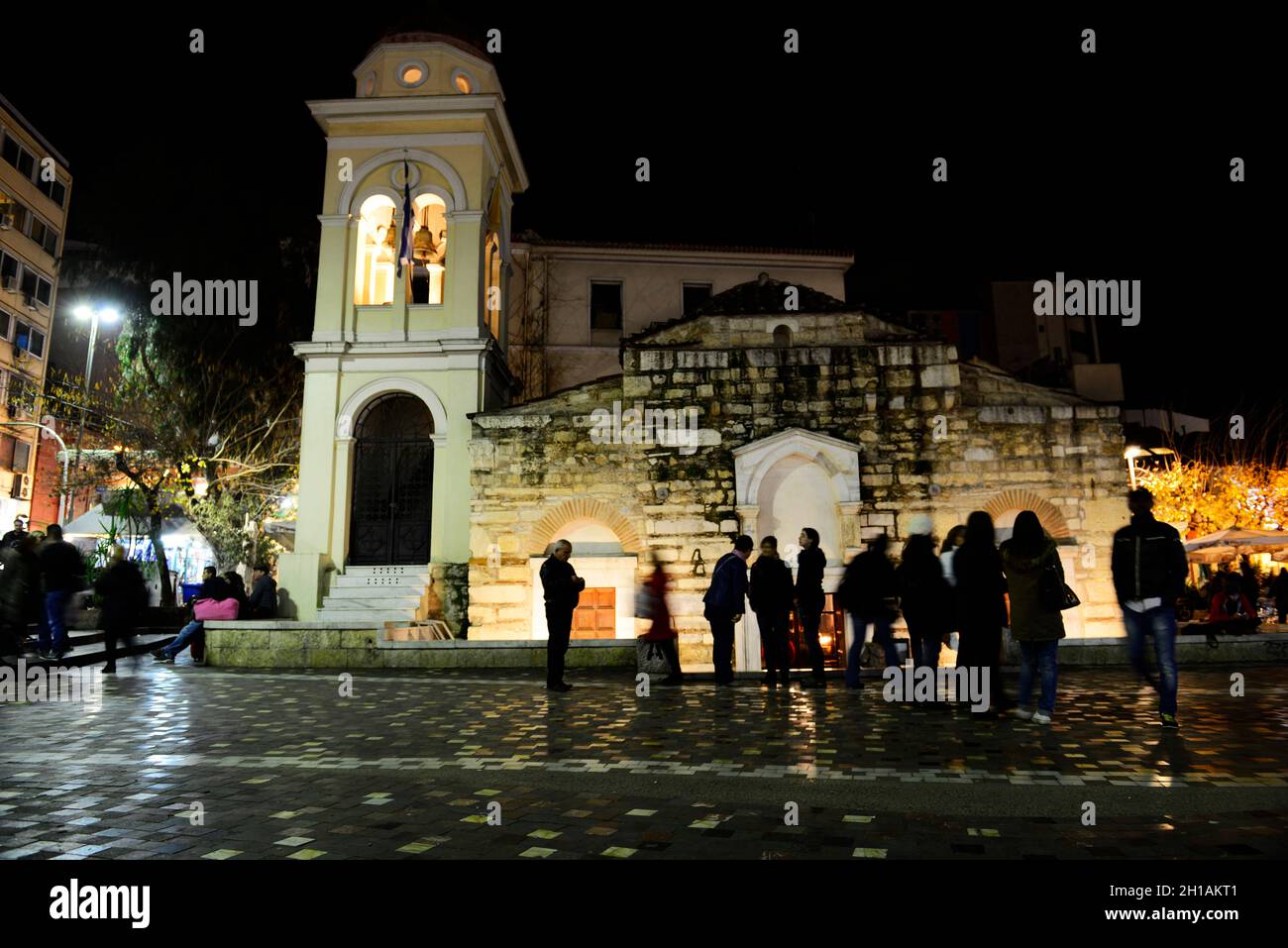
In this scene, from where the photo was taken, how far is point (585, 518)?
16797mm

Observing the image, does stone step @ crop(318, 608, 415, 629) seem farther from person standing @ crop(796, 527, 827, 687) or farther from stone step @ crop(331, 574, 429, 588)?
person standing @ crop(796, 527, 827, 687)

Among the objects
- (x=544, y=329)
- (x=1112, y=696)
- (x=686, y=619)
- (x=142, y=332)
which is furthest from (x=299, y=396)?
(x=1112, y=696)

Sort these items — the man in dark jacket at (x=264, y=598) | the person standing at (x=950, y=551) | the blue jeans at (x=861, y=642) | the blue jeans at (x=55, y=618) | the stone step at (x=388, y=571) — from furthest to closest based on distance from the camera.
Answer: the stone step at (x=388, y=571)
the man in dark jacket at (x=264, y=598)
the blue jeans at (x=55, y=618)
the blue jeans at (x=861, y=642)
the person standing at (x=950, y=551)

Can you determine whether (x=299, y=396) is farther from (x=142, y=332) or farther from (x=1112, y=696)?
(x=1112, y=696)

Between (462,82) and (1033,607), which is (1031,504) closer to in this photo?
(1033,607)

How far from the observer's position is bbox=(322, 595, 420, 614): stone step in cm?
1648

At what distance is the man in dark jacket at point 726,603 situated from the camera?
9.93m

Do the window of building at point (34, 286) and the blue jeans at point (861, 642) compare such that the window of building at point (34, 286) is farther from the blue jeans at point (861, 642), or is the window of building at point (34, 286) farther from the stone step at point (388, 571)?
the blue jeans at point (861, 642)

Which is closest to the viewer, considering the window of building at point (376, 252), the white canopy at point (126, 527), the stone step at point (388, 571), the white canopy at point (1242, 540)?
the stone step at point (388, 571)

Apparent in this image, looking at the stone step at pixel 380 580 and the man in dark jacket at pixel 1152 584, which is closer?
the man in dark jacket at pixel 1152 584

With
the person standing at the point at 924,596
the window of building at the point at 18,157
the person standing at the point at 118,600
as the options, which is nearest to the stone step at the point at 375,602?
the person standing at the point at 118,600

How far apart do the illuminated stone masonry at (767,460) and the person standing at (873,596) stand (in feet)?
22.5

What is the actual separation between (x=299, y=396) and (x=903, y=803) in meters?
26.8
